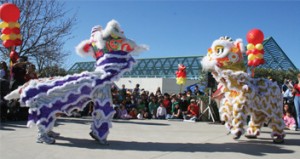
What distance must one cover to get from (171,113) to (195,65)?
26.8 meters

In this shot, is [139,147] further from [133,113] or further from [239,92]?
[133,113]

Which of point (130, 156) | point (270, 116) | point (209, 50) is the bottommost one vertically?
point (130, 156)

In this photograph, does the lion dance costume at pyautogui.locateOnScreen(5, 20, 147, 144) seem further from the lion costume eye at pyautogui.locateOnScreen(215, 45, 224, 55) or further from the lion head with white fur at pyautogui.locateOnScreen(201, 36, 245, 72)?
the lion costume eye at pyautogui.locateOnScreen(215, 45, 224, 55)

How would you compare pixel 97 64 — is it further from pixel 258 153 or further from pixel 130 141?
pixel 258 153

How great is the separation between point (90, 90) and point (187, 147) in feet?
6.63

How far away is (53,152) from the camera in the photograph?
16.4ft

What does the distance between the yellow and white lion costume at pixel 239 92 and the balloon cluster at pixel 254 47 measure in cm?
100

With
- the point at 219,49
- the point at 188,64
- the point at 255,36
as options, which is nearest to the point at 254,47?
the point at 255,36

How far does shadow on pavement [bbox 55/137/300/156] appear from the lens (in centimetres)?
556

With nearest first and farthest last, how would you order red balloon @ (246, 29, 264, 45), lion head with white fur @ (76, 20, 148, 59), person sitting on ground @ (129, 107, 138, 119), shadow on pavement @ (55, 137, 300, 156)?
shadow on pavement @ (55, 137, 300, 156) → lion head with white fur @ (76, 20, 148, 59) → red balloon @ (246, 29, 264, 45) → person sitting on ground @ (129, 107, 138, 119)

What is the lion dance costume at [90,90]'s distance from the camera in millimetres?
5586

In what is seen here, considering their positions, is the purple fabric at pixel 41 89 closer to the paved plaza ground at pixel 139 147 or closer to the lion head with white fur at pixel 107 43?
the lion head with white fur at pixel 107 43

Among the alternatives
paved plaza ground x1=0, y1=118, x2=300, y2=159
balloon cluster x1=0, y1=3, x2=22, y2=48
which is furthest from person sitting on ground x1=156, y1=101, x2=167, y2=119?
balloon cluster x1=0, y1=3, x2=22, y2=48

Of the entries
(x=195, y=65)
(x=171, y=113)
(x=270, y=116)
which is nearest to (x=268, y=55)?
(x=195, y=65)
